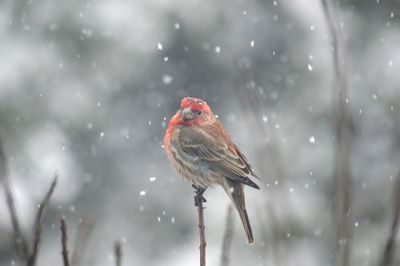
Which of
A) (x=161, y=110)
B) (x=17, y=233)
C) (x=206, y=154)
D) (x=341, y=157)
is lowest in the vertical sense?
(x=17, y=233)

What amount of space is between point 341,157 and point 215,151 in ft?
9.20

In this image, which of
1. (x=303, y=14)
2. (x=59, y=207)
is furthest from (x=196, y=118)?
(x=303, y=14)

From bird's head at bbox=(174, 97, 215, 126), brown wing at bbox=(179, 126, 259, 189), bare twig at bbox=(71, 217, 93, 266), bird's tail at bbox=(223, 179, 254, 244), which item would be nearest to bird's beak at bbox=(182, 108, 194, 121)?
bird's head at bbox=(174, 97, 215, 126)

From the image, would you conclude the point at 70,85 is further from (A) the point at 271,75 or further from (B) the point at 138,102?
(A) the point at 271,75

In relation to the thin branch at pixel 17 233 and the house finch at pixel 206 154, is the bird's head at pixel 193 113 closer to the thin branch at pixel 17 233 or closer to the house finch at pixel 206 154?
the house finch at pixel 206 154

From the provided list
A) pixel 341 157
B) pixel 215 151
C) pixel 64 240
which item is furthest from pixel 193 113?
pixel 64 240

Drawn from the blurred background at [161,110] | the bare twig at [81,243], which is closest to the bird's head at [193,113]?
the bare twig at [81,243]

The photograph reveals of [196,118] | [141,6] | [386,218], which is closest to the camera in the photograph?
[196,118]

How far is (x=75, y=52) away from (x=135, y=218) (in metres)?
1.85

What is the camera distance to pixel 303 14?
9836 millimetres

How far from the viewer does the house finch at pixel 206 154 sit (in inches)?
160

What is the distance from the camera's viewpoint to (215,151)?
4336 mm

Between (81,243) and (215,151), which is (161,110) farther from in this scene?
(81,243)

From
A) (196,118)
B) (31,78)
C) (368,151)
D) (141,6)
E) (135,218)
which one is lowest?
(196,118)
